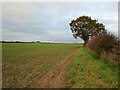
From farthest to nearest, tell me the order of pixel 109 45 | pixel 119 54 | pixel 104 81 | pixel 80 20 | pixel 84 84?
pixel 80 20, pixel 109 45, pixel 119 54, pixel 104 81, pixel 84 84

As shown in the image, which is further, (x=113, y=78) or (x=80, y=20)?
(x=80, y=20)

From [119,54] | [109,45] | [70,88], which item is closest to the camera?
[70,88]

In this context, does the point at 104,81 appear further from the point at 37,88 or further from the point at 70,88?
the point at 37,88

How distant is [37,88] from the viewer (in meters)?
3.47

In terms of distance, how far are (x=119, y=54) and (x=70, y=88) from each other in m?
4.77

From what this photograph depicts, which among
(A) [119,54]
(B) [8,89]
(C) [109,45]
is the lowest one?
(B) [8,89]

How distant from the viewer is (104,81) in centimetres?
383

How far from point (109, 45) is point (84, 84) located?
6.19 m

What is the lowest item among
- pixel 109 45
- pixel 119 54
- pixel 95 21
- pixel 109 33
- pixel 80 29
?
pixel 119 54

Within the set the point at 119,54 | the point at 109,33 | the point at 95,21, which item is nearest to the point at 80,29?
the point at 95,21

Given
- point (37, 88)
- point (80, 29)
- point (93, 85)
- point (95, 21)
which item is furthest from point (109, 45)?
point (95, 21)

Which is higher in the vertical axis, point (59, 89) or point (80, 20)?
point (80, 20)

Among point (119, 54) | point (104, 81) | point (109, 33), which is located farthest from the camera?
point (109, 33)

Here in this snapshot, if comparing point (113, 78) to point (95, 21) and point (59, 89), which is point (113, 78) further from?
point (95, 21)
